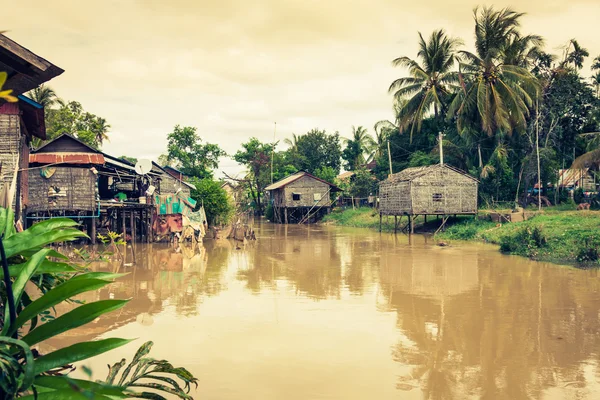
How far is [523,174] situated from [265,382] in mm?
28188

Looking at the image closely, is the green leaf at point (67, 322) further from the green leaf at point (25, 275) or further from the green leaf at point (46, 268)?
the green leaf at point (46, 268)

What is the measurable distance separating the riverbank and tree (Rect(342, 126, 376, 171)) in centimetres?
1811

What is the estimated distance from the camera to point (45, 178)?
749 inches

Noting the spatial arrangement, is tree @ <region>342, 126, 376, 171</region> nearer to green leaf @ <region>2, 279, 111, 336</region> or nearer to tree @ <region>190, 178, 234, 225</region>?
tree @ <region>190, 178, 234, 225</region>

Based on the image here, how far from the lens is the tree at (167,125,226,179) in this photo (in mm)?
43812

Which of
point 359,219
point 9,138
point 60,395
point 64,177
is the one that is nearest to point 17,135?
point 9,138

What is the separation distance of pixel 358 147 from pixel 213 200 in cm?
2095

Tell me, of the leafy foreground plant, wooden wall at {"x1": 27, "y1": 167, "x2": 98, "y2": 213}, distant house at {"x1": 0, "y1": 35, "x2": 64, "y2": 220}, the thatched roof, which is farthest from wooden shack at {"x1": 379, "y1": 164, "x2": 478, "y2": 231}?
the leafy foreground plant

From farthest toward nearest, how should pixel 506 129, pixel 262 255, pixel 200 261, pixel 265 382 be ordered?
pixel 506 129 < pixel 262 255 < pixel 200 261 < pixel 265 382

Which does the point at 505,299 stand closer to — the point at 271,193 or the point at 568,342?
the point at 568,342

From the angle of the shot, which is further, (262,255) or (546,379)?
(262,255)

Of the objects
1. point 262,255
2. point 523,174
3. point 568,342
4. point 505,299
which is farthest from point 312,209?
point 568,342

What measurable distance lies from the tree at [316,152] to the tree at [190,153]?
820cm

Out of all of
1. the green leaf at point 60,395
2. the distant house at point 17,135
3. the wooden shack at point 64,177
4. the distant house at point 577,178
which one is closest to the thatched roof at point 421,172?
the distant house at point 577,178
